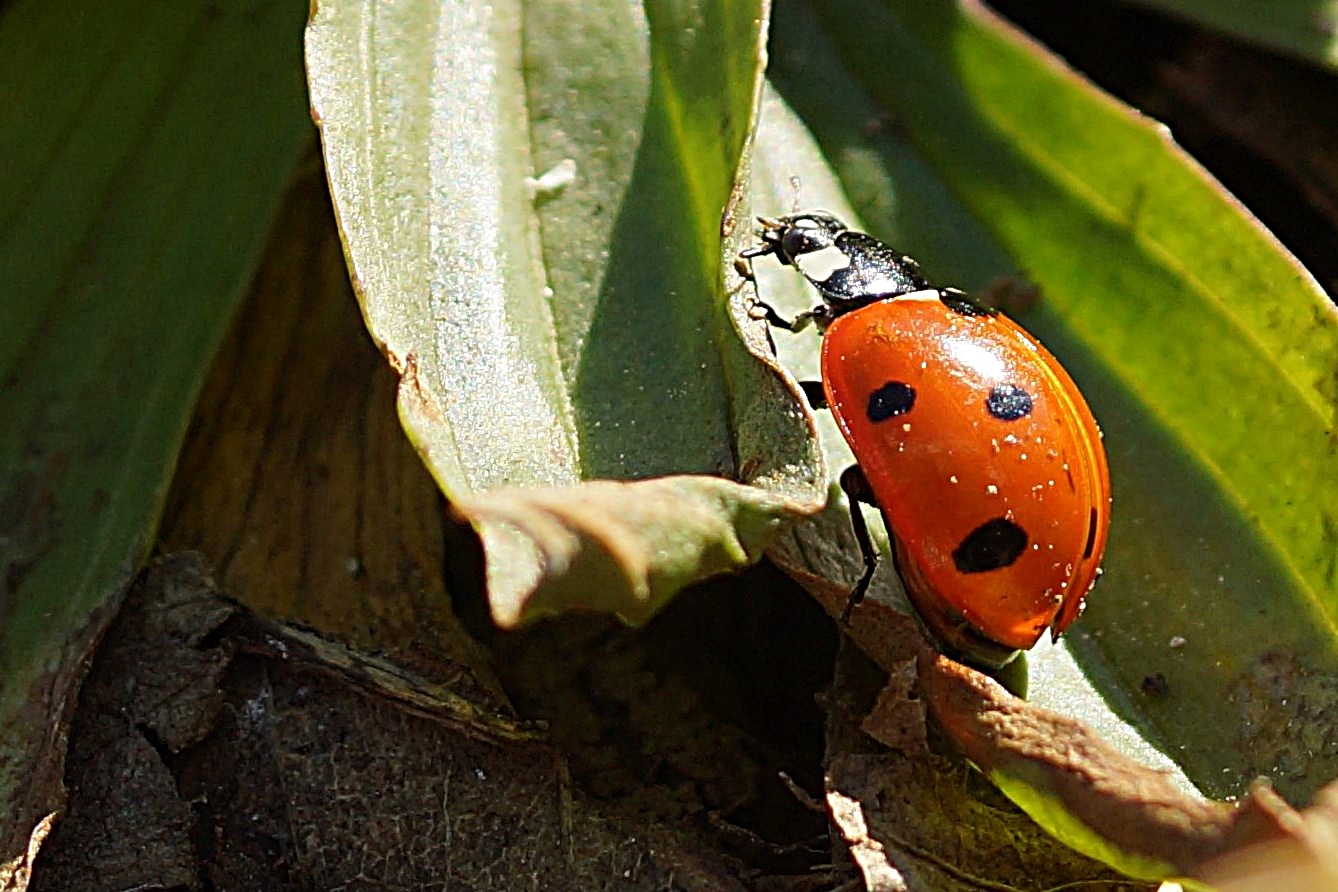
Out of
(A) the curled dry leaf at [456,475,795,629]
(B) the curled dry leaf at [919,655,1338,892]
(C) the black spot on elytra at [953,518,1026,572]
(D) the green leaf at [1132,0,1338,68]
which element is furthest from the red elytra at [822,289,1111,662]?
(D) the green leaf at [1132,0,1338,68]

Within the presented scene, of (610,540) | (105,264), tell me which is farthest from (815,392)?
(105,264)

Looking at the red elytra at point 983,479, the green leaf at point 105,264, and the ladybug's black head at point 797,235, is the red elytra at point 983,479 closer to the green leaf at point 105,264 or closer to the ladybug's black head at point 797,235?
the ladybug's black head at point 797,235

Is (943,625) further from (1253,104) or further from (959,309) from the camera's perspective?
(1253,104)

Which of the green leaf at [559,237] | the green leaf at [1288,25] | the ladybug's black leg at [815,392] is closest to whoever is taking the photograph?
the green leaf at [559,237]

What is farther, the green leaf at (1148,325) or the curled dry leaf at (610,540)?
the green leaf at (1148,325)

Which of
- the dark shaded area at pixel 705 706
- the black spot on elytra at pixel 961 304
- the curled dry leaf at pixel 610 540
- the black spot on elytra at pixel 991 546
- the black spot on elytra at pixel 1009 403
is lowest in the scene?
the dark shaded area at pixel 705 706

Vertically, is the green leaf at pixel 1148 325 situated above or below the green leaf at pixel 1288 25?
below

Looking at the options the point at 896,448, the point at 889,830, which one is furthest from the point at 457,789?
the point at 896,448

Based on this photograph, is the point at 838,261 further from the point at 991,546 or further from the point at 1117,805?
the point at 1117,805

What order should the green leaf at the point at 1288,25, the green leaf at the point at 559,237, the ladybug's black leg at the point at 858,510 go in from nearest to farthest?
the green leaf at the point at 559,237, the ladybug's black leg at the point at 858,510, the green leaf at the point at 1288,25

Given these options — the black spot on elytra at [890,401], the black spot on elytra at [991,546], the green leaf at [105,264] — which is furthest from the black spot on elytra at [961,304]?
the green leaf at [105,264]
